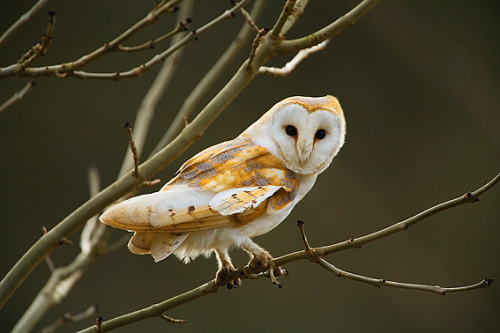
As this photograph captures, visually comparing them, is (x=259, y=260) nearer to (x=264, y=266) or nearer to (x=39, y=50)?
(x=264, y=266)

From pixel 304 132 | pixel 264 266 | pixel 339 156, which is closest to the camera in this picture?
pixel 264 266

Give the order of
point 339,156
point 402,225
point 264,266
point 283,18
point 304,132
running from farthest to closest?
point 339,156 → point 304,132 → point 264,266 → point 283,18 → point 402,225

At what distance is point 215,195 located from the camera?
5.19ft

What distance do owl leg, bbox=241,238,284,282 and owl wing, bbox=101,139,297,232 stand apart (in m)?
0.07

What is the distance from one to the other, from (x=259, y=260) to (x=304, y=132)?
1.18 ft

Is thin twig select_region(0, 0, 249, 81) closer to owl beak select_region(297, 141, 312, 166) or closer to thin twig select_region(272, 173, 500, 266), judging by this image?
owl beak select_region(297, 141, 312, 166)

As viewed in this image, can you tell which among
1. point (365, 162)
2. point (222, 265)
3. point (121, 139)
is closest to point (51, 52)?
point (121, 139)

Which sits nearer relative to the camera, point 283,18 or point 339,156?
point 283,18

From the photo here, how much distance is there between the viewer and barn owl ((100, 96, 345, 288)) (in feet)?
4.94

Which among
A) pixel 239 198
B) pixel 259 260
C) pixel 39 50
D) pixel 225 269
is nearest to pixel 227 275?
pixel 225 269

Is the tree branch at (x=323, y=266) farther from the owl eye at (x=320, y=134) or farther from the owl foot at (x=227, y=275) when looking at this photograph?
the owl eye at (x=320, y=134)

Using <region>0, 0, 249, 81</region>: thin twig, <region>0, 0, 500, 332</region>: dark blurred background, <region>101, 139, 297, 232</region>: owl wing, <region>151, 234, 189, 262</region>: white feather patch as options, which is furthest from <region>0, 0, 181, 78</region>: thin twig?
<region>0, 0, 500, 332</region>: dark blurred background

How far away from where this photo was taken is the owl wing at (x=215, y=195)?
1477mm

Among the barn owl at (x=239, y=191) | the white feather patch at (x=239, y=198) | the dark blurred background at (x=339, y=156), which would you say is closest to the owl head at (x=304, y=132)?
the barn owl at (x=239, y=191)
